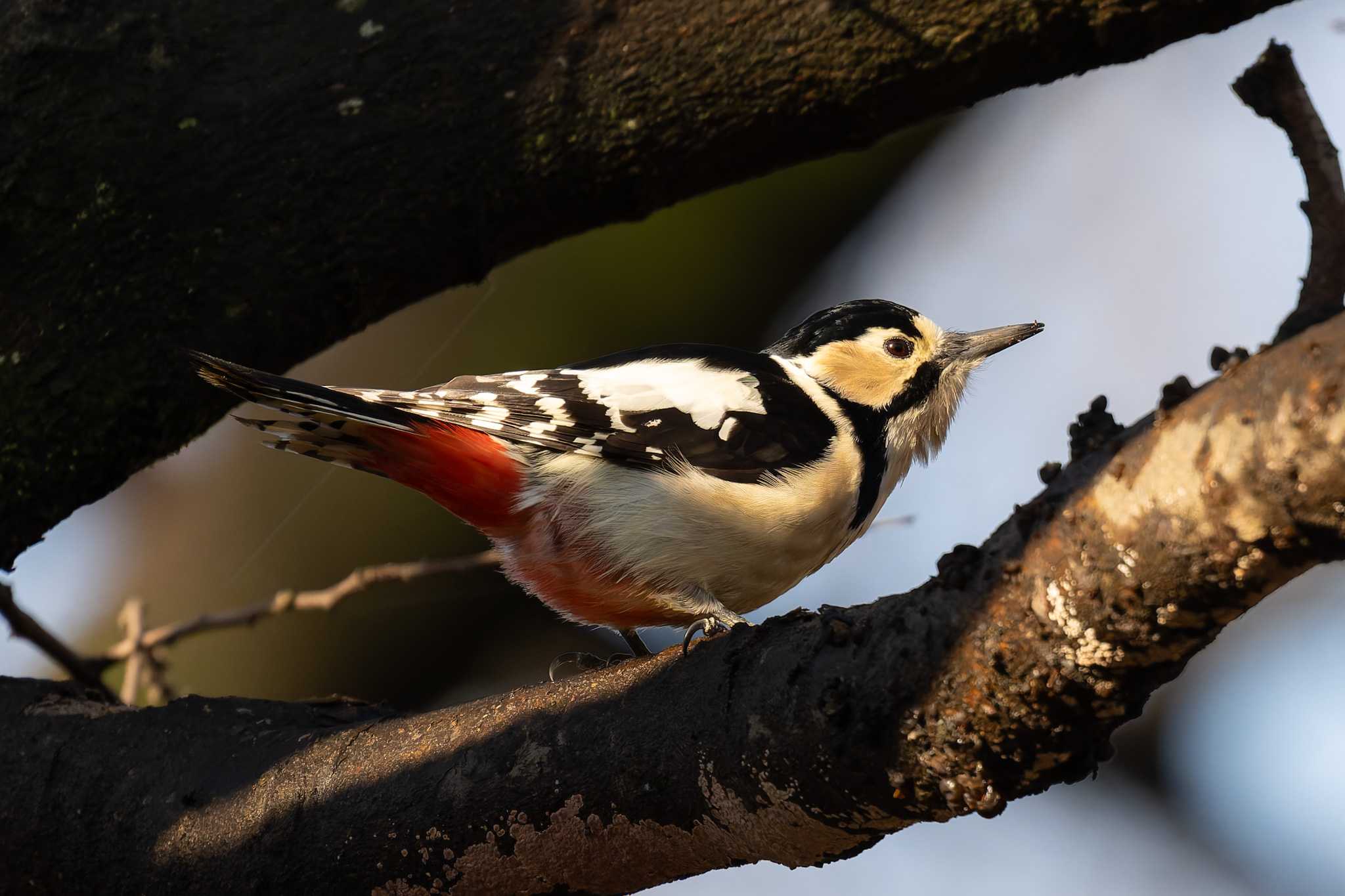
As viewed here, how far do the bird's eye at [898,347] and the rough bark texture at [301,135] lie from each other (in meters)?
1.36

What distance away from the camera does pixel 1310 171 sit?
6.07 ft

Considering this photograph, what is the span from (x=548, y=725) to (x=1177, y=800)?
3.67m

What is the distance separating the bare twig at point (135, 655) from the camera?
401 cm

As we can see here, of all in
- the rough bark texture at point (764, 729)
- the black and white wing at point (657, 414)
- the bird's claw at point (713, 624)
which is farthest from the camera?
the black and white wing at point (657, 414)

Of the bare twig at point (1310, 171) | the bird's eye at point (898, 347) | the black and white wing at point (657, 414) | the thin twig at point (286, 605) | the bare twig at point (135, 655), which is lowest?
the bare twig at point (135, 655)

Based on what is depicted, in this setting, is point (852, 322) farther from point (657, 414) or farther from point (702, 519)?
point (702, 519)

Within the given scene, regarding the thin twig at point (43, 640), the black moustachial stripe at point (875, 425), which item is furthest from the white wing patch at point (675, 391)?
the thin twig at point (43, 640)

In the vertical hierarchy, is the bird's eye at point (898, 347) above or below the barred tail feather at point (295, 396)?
above

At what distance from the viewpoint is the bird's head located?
427cm

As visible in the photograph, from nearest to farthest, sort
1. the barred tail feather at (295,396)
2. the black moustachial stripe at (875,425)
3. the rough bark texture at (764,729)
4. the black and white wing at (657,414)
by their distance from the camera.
Result: the rough bark texture at (764,729), the barred tail feather at (295,396), the black and white wing at (657,414), the black moustachial stripe at (875,425)

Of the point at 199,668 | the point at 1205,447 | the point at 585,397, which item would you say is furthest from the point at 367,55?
the point at 199,668

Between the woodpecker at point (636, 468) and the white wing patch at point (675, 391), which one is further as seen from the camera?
the white wing patch at point (675, 391)

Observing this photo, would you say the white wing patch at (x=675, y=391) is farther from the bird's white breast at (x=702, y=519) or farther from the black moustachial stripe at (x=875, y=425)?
the black moustachial stripe at (x=875, y=425)

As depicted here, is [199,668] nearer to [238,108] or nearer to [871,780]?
[238,108]
